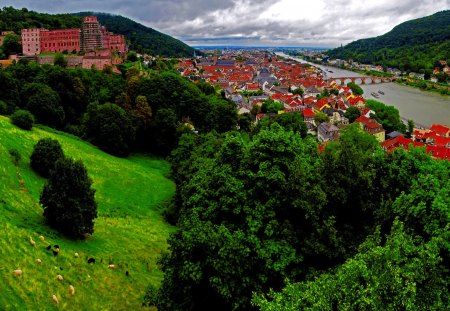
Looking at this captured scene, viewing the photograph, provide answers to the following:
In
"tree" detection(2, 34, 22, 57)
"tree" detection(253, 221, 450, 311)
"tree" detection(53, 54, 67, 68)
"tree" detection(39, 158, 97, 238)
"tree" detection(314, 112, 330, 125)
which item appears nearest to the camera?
"tree" detection(253, 221, 450, 311)

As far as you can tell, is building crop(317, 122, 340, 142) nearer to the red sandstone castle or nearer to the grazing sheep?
the red sandstone castle

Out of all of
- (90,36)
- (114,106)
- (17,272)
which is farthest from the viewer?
(90,36)

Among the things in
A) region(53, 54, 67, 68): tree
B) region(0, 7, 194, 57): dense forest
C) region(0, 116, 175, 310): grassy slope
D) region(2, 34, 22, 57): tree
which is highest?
region(0, 7, 194, 57): dense forest

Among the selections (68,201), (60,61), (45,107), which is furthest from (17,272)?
(60,61)

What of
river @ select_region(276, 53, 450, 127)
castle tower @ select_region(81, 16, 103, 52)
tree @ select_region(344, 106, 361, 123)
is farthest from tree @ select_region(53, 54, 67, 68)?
river @ select_region(276, 53, 450, 127)

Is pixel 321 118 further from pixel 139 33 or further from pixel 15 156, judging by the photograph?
pixel 139 33

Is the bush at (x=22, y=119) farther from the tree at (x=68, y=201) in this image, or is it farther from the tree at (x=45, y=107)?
the tree at (x=68, y=201)

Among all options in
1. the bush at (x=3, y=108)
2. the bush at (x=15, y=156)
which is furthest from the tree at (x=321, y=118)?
the bush at (x=15, y=156)
